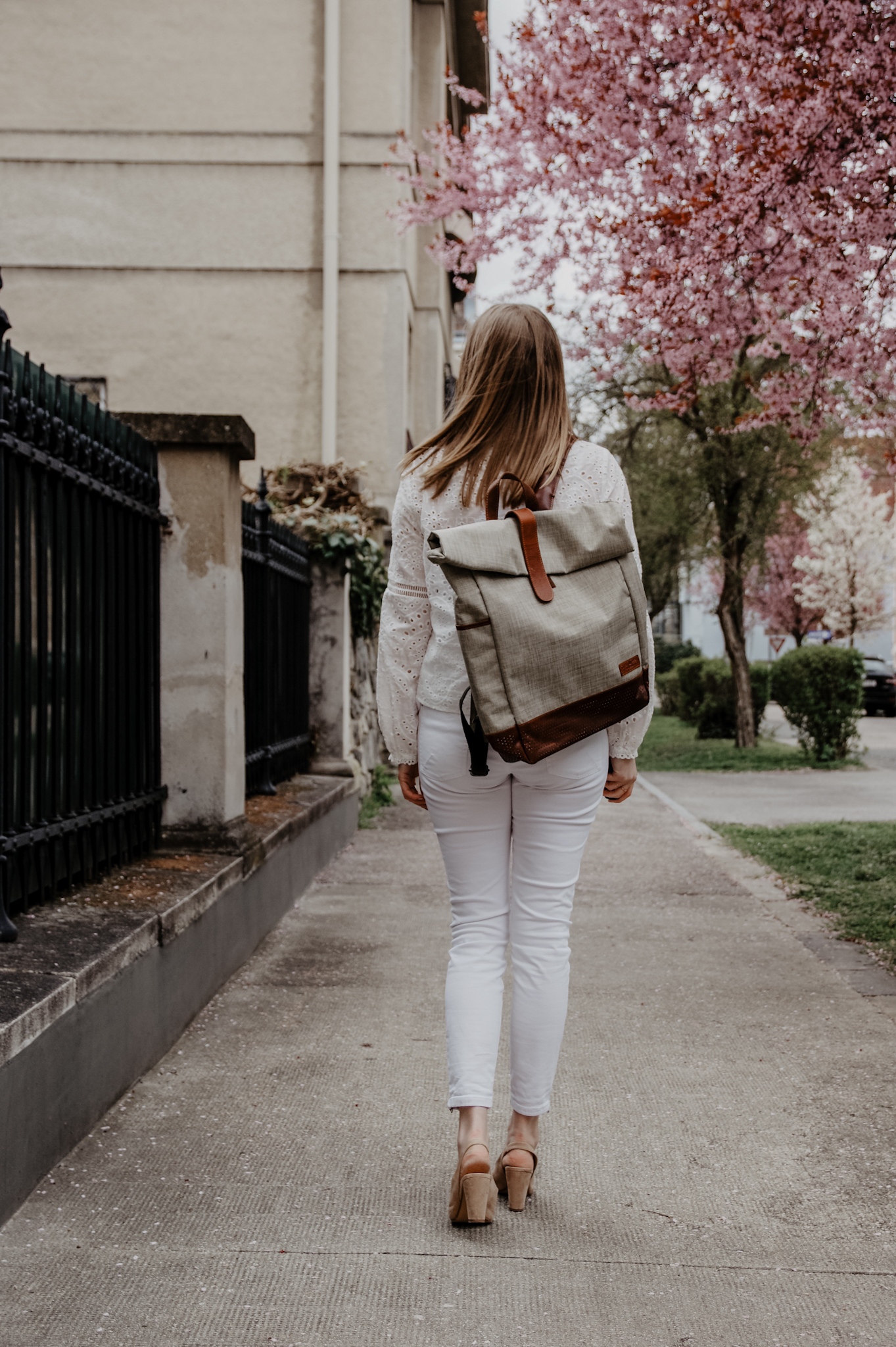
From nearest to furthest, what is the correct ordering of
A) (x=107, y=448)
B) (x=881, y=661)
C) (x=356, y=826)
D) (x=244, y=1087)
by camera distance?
(x=244, y=1087)
(x=107, y=448)
(x=356, y=826)
(x=881, y=661)

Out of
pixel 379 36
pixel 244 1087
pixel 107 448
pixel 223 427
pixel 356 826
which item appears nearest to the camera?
pixel 244 1087

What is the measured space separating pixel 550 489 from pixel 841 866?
5407 millimetres

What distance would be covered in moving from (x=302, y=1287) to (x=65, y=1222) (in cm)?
59

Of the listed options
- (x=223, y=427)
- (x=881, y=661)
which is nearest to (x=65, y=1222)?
(x=223, y=427)

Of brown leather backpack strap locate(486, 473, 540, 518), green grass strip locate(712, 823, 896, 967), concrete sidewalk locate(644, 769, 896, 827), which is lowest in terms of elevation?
concrete sidewalk locate(644, 769, 896, 827)

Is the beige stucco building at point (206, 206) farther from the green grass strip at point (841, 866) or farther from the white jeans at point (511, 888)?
the white jeans at point (511, 888)

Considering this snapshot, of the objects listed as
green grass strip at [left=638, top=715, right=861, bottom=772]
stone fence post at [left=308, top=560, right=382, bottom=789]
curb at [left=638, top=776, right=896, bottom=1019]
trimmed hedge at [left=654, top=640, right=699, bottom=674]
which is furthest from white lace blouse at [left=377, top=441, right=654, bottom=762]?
trimmed hedge at [left=654, top=640, right=699, bottom=674]

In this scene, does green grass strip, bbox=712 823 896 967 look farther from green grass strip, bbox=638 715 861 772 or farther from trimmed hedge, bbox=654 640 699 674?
trimmed hedge, bbox=654 640 699 674

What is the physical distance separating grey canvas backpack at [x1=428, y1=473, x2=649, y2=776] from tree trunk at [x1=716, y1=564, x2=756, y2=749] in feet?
51.7

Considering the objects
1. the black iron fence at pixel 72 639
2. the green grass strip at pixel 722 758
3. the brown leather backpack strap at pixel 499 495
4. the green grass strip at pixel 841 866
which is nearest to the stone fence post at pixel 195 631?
the black iron fence at pixel 72 639

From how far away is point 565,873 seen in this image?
2.68 meters

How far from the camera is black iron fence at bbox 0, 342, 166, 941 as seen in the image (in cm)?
331

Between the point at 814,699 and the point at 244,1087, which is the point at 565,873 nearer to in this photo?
the point at 244,1087

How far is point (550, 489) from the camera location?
2.64 m
